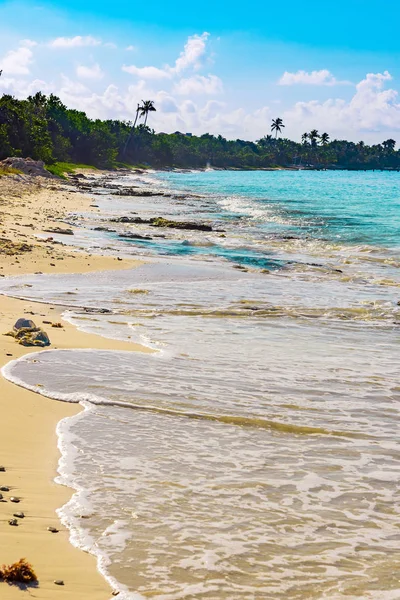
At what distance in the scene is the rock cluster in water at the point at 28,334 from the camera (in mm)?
10505

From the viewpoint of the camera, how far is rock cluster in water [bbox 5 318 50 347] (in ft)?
34.5

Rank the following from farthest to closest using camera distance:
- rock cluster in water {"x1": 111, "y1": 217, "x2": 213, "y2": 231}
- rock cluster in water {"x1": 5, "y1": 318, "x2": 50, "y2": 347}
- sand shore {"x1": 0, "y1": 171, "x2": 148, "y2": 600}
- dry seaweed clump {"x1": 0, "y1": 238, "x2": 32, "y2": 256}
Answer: rock cluster in water {"x1": 111, "y1": 217, "x2": 213, "y2": 231}, dry seaweed clump {"x1": 0, "y1": 238, "x2": 32, "y2": 256}, rock cluster in water {"x1": 5, "y1": 318, "x2": 50, "y2": 347}, sand shore {"x1": 0, "y1": 171, "x2": 148, "y2": 600}

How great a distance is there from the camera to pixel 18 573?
4.24 metres

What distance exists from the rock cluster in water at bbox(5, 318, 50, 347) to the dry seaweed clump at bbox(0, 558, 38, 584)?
643 centimetres

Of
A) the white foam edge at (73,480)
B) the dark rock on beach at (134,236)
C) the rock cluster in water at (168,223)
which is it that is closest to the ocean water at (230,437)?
the white foam edge at (73,480)

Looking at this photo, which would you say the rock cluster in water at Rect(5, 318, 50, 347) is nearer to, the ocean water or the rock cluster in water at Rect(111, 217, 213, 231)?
the ocean water

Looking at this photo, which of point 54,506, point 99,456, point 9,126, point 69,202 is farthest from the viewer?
point 9,126

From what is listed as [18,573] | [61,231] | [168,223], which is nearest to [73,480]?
[18,573]

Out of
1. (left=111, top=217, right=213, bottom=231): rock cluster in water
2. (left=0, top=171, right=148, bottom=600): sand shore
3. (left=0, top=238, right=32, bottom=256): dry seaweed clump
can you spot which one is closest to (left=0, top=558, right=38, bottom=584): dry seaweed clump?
(left=0, top=171, right=148, bottom=600): sand shore

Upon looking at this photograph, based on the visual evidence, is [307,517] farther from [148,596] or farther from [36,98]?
[36,98]

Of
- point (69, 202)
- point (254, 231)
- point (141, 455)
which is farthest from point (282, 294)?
point (69, 202)

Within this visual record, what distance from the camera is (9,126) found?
84.9 meters

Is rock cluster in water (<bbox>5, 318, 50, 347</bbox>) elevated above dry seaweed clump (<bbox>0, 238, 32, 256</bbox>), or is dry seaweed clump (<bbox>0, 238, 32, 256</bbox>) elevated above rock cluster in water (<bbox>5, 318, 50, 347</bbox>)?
dry seaweed clump (<bbox>0, 238, 32, 256</bbox>)

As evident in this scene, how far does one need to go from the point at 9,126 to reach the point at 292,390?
83.6 meters
